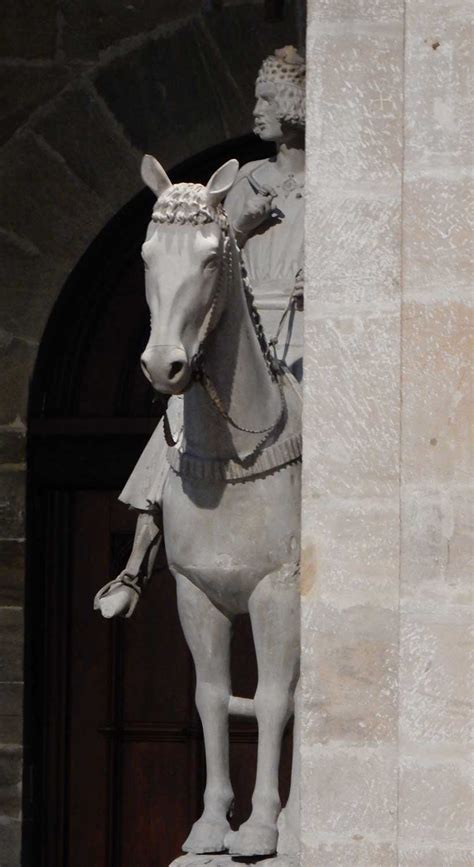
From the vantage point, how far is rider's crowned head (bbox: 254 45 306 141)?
10.3 metres

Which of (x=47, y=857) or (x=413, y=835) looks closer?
(x=413, y=835)

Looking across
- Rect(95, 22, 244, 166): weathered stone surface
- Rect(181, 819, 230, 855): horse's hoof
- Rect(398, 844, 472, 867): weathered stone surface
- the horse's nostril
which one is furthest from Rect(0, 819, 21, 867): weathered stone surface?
the horse's nostril

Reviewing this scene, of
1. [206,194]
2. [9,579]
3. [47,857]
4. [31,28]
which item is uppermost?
[31,28]

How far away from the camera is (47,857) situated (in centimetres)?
1299

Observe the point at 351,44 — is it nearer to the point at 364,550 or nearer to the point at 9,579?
the point at 364,550

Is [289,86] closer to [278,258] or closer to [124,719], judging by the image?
[278,258]

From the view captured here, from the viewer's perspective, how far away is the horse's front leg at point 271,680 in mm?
9750

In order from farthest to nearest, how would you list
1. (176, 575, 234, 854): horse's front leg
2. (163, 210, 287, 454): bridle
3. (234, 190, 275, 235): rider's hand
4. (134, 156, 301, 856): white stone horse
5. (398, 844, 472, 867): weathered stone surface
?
(234, 190, 275, 235): rider's hand
(176, 575, 234, 854): horse's front leg
(134, 156, 301, 856): white stone horse
(163, 210, 287, 454): bridle
(398, 844, 472, 867): weathered stone surface

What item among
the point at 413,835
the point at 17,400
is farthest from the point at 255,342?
the point at 17,400

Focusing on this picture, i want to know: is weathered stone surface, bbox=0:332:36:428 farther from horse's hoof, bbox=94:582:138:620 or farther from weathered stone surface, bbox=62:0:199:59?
horse's hoof, bbox=94:582:138:620

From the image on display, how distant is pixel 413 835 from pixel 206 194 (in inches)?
78.3

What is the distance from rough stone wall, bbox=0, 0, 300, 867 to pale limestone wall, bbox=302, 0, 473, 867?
12.3 ft

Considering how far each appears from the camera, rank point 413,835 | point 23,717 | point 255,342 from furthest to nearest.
→ point 23,717, point 255,342, point 413,835

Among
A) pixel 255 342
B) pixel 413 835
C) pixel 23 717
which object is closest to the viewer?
pixel 413 835
